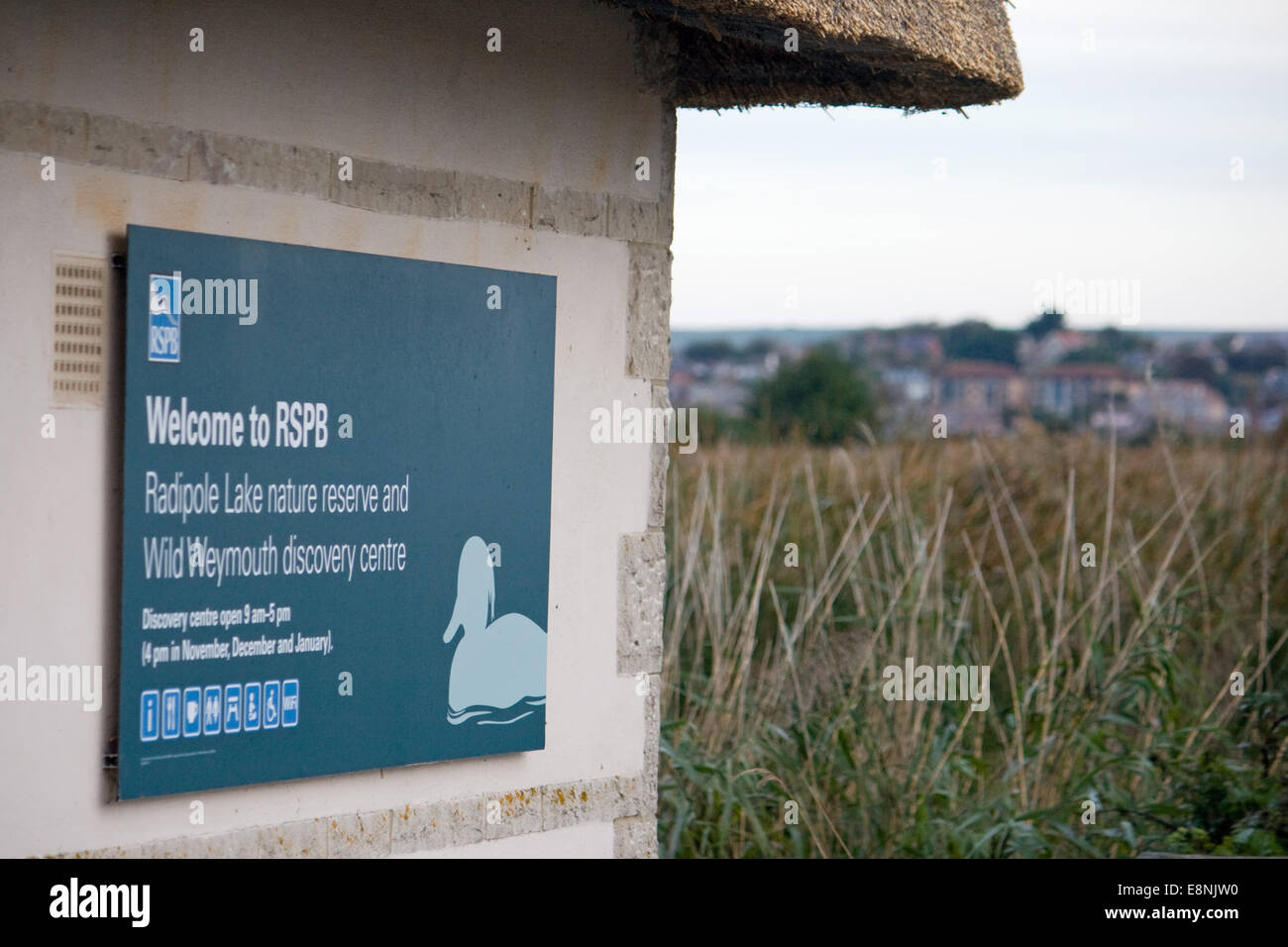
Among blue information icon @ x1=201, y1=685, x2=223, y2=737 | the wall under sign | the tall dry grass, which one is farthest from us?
the tall dry grass

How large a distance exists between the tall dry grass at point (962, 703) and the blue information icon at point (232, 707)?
75.3 inches

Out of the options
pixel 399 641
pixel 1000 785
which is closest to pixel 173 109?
pixel 399 641

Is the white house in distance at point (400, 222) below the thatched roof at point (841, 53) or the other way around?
below

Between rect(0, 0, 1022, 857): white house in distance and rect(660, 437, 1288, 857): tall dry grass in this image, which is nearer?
rect(0, 0, 1022, 857): white house in distance

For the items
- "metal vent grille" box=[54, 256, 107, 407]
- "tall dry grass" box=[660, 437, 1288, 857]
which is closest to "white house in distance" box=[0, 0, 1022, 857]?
"metal vent grille" box=[54, 256, 107, 407]

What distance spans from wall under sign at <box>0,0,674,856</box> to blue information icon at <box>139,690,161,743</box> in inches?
2.5

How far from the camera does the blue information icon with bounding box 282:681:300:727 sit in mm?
3033

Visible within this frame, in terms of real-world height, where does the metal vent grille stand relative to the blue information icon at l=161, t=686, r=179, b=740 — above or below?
above

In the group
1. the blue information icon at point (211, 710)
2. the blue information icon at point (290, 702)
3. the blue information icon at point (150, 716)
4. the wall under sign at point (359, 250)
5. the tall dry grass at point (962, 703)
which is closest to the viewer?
the wall under sign at point (359, 250)

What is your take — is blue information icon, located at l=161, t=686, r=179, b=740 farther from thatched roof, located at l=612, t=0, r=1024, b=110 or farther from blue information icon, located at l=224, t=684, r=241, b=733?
thatched roof, located at l=612, t=0, r=1024, b=110

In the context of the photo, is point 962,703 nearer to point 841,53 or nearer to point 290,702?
point 841,53

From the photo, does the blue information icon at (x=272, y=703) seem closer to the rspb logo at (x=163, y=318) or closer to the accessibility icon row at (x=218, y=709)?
the accessibility icon row at (x=218, y=709)

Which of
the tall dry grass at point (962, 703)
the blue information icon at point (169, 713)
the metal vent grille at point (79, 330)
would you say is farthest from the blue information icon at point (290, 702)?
the tall dry grass at point (962, 703)

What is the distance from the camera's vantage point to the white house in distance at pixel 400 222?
8.85 ft
